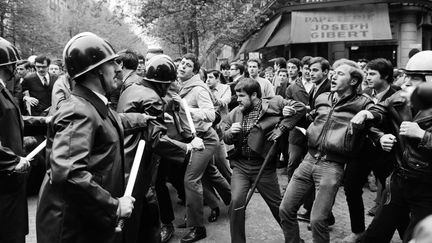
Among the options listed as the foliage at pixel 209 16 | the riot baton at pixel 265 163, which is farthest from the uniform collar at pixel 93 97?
the foliage at pixel 209 16

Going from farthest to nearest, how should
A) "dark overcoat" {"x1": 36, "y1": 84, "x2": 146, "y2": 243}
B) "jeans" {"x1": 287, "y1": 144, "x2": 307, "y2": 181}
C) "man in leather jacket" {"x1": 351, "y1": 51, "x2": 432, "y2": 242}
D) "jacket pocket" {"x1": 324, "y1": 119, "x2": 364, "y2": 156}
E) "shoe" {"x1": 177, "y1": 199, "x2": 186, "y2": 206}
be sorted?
1. "shoe" {"x1": 177, "y1": 199, "x2": 186, "y2": 206}
2. "jeans" {"x1": 287, "y1": 144, "x2": 307, "y2": 181}
3. "jacket pocket" {"x1": 324, "y1": 119, "x2": 364, "y2": 156}
4. "man in leather jacket" {"x1": 351, "y1": 51, "x2": 432, "y2": 242}
5. "dark overcoat" {"x1": 36, "y1": 84, "x2": 146, "y2": 243}

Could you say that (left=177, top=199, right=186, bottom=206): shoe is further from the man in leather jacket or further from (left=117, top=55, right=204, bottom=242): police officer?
the man in leather jacket

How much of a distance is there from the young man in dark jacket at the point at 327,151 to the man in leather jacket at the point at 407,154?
321 mm

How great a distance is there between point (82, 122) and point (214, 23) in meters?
14.6

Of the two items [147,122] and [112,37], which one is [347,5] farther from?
[112,37]

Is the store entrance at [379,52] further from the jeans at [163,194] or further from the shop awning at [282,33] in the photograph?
the jeans at [163,194]

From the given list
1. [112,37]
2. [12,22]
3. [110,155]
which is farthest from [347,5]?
[112,37]

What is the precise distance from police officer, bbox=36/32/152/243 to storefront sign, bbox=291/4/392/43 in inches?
584

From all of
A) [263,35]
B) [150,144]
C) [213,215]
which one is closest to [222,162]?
[213,215]

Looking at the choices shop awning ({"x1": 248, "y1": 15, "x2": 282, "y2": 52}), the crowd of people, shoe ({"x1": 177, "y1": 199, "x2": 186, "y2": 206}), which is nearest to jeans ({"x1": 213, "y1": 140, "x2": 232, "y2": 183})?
the crowd of people

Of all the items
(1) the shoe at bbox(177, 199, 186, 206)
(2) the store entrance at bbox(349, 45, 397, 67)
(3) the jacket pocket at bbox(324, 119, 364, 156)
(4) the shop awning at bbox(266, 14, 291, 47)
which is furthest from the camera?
(2) the store entrance at bbox(349, 45, 397, 67)

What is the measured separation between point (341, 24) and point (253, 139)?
13870 millimetres

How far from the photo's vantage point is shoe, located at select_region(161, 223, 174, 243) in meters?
5.52

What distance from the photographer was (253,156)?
4.91 metres
